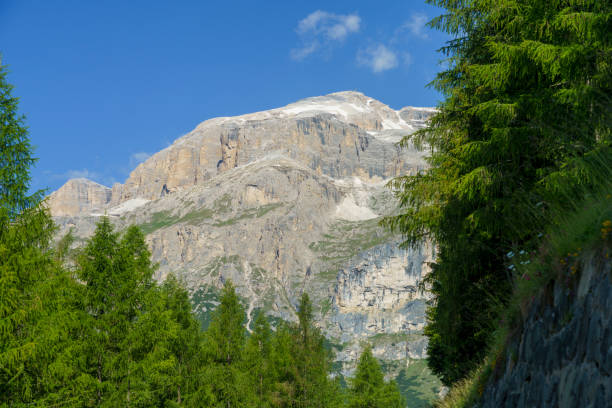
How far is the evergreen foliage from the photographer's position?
6.50 metres

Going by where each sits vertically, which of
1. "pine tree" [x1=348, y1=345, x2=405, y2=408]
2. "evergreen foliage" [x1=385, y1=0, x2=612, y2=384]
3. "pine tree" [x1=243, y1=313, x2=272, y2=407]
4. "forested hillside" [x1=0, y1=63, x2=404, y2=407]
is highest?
"evergreen foliage" [x1=385, y1=0, x2=612, y2=384]

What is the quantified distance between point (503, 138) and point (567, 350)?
497cm

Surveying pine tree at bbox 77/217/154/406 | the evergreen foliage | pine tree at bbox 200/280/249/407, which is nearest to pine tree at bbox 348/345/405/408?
pine tree at bbox 200/280/249/407

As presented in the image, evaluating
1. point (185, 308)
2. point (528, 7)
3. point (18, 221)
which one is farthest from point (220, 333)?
point (528, 7)

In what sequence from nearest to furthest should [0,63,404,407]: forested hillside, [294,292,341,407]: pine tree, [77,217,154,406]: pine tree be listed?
[0,63,404,407]: forested hillside < [77,217,154,406]: pine tree < [294,292,341,407]: pine tree

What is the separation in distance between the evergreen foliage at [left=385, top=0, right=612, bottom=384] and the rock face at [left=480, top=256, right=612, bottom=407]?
137 centimetres

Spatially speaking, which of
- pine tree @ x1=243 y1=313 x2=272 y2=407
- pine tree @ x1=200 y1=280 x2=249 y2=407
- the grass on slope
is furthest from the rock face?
pine tree @ x1=243 y1=313 x2=272 y2=407

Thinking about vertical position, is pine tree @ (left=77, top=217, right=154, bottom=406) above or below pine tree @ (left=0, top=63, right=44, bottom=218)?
below

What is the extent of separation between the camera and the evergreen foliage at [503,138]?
256 inches

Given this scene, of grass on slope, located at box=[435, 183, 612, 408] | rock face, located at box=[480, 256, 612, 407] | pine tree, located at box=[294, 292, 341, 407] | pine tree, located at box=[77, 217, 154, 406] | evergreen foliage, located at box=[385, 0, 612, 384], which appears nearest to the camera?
rock face, located at box=[480, 256, 612, 407]

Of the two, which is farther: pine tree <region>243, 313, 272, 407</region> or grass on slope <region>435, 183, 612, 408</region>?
pine tree <region>243, 313, 272, 407</region>

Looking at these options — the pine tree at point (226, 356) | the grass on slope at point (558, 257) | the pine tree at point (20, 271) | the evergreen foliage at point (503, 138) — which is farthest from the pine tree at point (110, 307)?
the grass on slope at point (558, 257)

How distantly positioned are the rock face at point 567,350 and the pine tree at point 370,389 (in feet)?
90.9

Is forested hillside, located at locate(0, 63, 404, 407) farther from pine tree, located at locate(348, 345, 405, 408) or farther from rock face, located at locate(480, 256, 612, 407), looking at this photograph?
pine tree, located at locate(348, 345, 405, 408)
